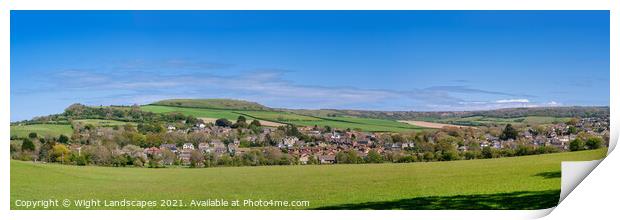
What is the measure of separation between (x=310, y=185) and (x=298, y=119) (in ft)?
3.81

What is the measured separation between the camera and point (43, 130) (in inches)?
686

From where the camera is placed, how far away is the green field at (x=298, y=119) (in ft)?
56.5

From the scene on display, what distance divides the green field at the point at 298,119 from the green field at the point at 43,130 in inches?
56.6

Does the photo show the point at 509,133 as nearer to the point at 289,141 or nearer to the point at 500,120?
the point at 500,120

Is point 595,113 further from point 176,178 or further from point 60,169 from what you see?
point 60,169

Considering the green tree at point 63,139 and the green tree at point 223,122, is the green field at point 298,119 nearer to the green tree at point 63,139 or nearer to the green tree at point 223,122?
the green tree at point 223,122

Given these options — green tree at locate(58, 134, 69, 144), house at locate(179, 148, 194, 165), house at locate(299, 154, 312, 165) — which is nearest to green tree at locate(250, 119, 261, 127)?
house at locate(299, 154, 312, 165)

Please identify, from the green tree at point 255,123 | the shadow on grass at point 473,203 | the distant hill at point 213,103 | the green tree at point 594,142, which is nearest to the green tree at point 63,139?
the distant hill at point 213,103

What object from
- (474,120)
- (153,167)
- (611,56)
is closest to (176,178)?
(153,167)

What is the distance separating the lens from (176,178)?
17.5 m

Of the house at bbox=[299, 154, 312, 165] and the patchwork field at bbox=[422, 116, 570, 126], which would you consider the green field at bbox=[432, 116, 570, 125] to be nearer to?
the patchwork field at bbox=[422, 116, 570, 126]
